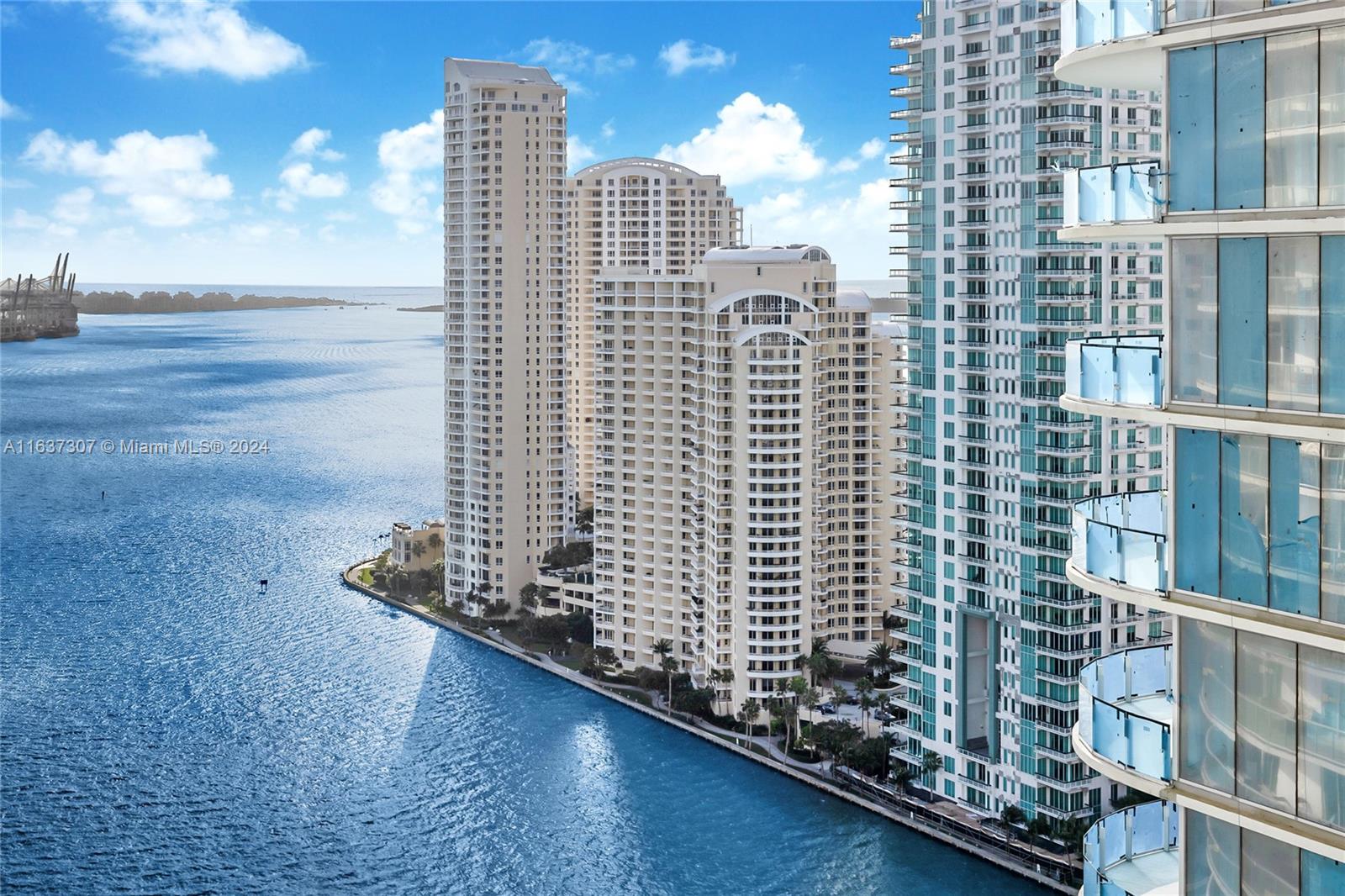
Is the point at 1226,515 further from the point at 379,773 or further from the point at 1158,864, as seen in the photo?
the point at 379,773

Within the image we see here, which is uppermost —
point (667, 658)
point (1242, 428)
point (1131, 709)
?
point (1242, 428)

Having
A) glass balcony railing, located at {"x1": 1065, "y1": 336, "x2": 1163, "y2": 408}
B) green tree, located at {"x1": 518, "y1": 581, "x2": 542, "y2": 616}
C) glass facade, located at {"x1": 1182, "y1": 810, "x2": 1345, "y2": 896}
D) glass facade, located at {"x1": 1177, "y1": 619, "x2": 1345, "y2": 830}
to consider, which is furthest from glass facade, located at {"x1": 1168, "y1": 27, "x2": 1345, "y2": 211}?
green tree, located at {"x1": 518, "y1": 581, "x2": 542, "y2": 616}

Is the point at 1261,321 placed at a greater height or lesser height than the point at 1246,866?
greater

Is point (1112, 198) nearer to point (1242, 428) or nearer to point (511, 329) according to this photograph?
point (1242, 428)

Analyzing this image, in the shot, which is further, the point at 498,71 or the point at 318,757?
the point at 498,71

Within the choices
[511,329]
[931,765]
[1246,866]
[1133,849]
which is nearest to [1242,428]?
[1246,866]

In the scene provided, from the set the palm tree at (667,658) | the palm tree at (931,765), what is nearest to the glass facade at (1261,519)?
the palm tree at (931,765)

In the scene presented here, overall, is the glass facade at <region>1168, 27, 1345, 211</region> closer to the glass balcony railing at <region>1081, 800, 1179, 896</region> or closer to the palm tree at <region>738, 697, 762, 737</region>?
the glass balcony railing at <region>1081, 800, 1179, 896</region>
